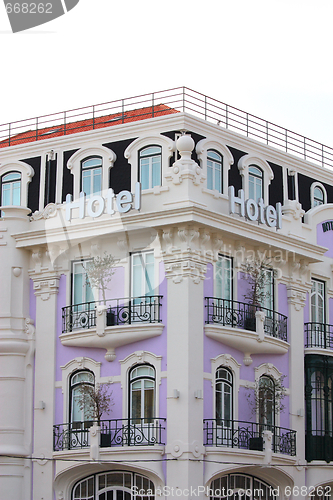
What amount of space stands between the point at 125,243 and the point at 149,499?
8.50 metres

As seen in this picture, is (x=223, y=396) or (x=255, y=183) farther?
(x=255, y=183)

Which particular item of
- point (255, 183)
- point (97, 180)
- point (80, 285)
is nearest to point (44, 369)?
point (80, 285)

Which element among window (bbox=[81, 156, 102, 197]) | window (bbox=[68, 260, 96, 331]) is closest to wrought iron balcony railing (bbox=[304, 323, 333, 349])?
window (bbox=[68, 260, 96, 331])

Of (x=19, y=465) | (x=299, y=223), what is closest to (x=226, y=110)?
(x=299, y=223)

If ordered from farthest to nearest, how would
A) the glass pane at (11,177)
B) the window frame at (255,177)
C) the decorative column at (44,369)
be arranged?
the glass pane at (11,177)
the window frame at (255,177)
the decorative column at (44,369)

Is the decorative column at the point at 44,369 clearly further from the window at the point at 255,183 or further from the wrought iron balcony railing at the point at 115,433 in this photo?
the window at the point at 255,183

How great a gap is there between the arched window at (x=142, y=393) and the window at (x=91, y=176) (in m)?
6.85

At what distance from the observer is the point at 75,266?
1458 inches

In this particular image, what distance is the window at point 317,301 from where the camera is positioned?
39.7 meters

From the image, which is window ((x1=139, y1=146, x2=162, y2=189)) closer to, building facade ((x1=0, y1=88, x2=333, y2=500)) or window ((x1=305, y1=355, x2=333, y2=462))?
building facade ((x1=0, y1=88, x2=333, y2=500))

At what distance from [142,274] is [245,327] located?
12.9 feet

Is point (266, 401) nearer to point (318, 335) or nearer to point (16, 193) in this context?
point (318, 335)

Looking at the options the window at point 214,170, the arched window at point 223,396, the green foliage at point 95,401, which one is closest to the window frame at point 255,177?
the window at point 214,170

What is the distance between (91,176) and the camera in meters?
37.9
